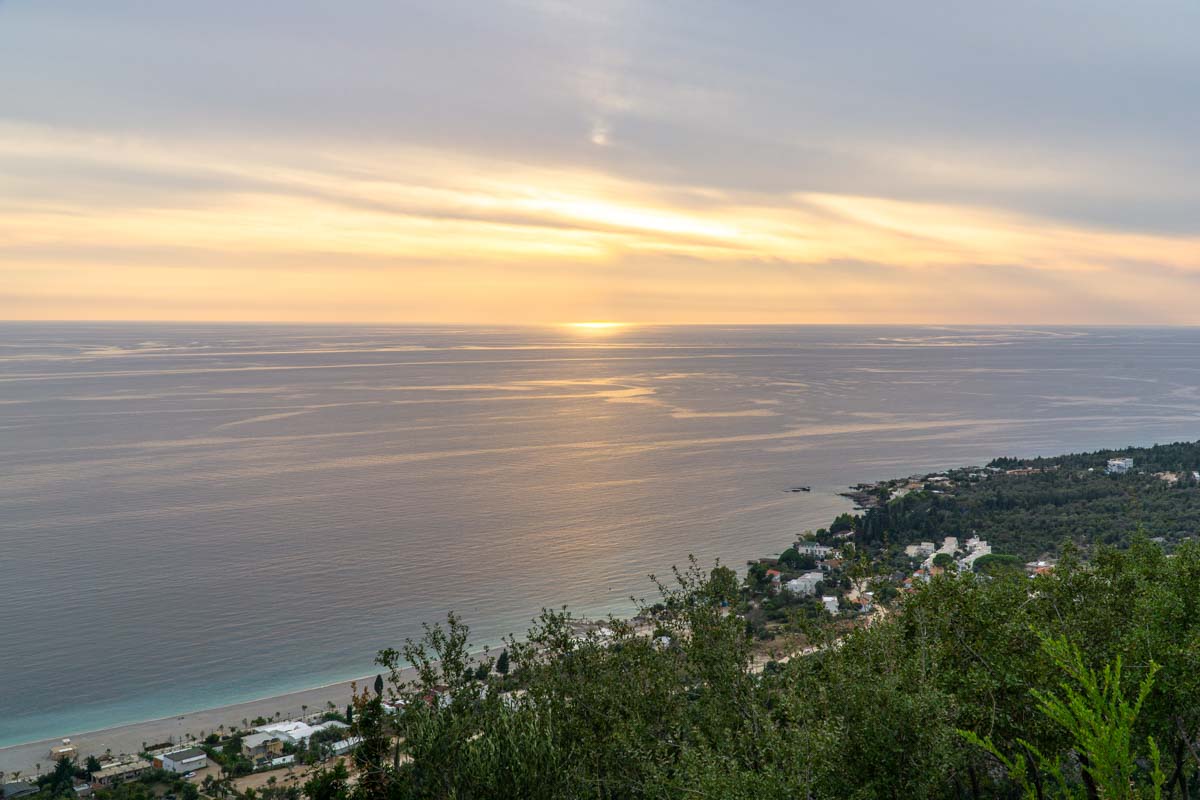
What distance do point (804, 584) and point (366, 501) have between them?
3703 centimetres

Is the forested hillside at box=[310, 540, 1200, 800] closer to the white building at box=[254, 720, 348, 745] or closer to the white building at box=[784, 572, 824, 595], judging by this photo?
the white building at box=[254, 720, 348, 745]

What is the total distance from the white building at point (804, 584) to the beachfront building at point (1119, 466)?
3880 cm

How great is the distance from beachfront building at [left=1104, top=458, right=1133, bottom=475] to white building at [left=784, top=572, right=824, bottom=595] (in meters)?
38.8

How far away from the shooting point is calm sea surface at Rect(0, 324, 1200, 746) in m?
37.4

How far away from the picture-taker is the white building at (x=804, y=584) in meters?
42.5

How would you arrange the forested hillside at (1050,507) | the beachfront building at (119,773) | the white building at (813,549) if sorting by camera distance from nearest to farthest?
the beachfront building at (119,773) → the white building at (813,549) → the forested hillside at (1050,507)

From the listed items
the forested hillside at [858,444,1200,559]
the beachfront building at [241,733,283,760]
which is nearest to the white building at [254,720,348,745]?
the beachfront building at [241,733,283,760]

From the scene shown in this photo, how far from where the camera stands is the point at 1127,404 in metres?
124

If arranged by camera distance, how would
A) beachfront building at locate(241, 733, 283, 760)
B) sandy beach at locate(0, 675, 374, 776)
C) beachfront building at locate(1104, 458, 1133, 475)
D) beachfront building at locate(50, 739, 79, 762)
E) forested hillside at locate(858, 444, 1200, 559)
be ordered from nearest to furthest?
beachfront building at locate(241, 733, 283, 760) → beachfront building at locate(50, 739, 79, 762) → sandy beach at locate(0, 675, 374, 776) → forested hillside at locate(858, 444, 1200, 559) → beachfront building at locate(1104, 458, 1133, 475)

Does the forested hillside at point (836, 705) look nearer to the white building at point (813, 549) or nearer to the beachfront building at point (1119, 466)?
the white building at point (813, 549)

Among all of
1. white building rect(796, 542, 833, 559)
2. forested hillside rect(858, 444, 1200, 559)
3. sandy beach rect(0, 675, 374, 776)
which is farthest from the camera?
forested hillside rect(858, 444, 1200, 559)

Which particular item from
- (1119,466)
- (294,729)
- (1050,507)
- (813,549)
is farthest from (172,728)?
(1119,466)

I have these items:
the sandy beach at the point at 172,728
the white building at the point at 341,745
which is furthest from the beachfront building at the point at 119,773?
the white building at the point at 341,745

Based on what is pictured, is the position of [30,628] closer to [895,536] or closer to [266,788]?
[266,788]
